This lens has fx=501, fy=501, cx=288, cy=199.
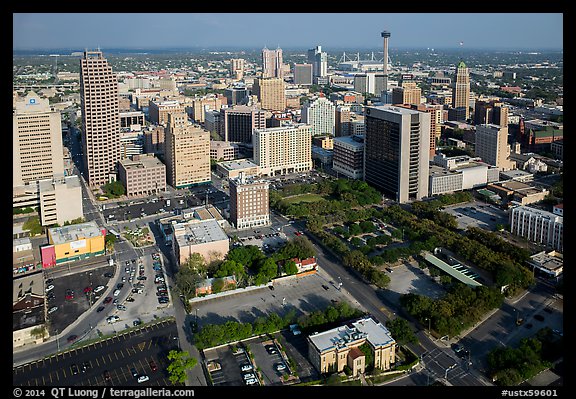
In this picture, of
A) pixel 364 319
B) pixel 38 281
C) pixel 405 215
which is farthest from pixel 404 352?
pixel 38 281

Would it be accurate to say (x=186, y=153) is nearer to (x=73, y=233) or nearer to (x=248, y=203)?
(x=248, y=203)

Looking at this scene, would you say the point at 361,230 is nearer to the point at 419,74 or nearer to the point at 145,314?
the point at 145,314

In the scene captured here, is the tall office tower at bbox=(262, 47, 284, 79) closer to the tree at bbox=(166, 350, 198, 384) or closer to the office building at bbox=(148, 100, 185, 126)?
the office building at bbox=(148, 100, 185, 126)

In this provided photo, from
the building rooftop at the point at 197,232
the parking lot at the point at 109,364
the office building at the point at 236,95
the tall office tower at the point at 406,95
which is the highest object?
the office building at the point at 236,95

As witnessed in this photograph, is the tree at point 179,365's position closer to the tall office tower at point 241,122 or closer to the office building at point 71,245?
the office building at point 71,245

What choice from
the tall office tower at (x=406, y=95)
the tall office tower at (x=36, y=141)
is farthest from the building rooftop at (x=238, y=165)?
the tall office tower at (x=406, y=95)

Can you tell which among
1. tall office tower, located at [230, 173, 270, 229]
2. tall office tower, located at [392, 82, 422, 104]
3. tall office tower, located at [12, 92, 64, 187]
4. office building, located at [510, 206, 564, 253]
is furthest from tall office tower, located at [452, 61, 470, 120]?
tall office tower, located at [12, 92, 64, 187]

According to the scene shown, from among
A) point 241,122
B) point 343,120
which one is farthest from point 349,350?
point 343,120
